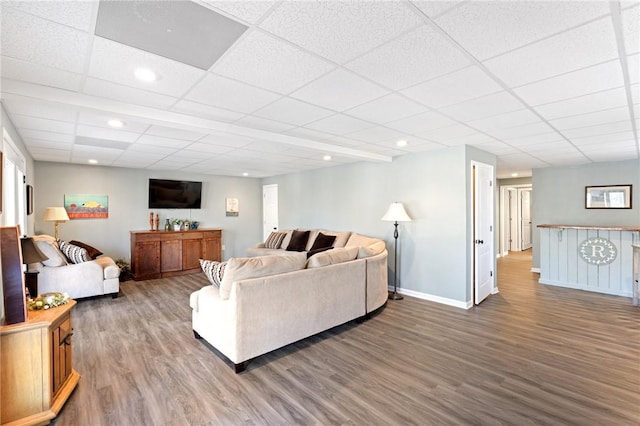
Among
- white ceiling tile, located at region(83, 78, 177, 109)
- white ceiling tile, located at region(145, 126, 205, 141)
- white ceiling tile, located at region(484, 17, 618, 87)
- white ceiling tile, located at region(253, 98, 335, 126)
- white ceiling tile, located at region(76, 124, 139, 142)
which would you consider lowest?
white ceiling tile, located at region(484, 17, 618, 87)

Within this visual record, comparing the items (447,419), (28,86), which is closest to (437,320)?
(447,419)

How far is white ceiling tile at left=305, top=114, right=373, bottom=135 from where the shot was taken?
A: 3.12m

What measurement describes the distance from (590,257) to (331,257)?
5150mm

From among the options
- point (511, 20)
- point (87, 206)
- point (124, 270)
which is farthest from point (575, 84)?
point (87, 206)

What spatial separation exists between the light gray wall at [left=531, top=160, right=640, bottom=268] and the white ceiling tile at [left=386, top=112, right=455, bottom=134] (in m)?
4.83

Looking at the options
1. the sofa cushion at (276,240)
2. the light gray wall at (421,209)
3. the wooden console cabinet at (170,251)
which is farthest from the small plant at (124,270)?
the light gray wall at (421,209)

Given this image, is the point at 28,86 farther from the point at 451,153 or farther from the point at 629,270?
the point at 629,270

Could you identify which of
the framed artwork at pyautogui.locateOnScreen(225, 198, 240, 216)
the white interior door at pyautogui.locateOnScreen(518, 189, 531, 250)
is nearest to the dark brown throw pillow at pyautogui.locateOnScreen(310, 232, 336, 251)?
the framed artwork at pyautogui.locateOnScreen(225, 198, 240, 216)

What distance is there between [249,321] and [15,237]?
5.83ft

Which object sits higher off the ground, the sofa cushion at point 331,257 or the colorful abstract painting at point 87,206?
the colorful abstract painting at point 87,206

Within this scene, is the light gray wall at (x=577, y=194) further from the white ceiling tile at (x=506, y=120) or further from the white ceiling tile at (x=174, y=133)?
the white ceiling tile at (x=174, y=133)

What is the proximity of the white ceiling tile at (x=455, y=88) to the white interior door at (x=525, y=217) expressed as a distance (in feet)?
31.7

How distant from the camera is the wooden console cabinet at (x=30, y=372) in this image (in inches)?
76.5

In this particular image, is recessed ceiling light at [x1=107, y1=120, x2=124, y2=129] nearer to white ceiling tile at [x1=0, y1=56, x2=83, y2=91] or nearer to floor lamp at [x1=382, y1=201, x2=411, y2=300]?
white ceiling tile at [x1=0, y1=56, x2=83, y2=91]
